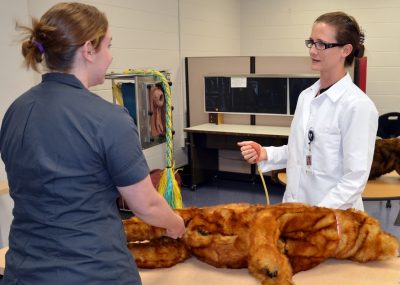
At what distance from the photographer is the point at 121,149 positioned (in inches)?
39.0

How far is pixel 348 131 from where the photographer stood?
1.55 m

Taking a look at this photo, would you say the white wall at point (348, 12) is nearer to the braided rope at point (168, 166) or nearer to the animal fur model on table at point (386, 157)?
the animal fur model on table at point (386, 157)

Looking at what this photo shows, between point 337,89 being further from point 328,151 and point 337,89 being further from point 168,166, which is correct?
point 168,166

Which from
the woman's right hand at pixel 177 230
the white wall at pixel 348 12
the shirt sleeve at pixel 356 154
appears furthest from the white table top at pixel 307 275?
the white wall at pixel 348 12

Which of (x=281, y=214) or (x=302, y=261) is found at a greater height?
(x=281, y=214)

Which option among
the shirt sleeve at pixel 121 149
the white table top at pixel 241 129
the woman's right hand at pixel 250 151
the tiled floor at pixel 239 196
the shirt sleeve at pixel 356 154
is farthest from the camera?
the white table top at pixel 241 129

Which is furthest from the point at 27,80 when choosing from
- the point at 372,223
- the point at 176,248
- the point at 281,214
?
the point at 372,223

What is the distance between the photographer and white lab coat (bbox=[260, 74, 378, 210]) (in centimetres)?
152

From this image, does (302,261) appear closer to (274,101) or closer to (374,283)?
(374,283)

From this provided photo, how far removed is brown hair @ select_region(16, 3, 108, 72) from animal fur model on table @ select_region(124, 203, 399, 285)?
653mm

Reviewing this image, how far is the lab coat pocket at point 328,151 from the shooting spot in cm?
161

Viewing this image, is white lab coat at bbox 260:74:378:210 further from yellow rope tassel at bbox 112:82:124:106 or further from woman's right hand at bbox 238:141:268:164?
yellow rope tassel at bbox 112:82:124:106

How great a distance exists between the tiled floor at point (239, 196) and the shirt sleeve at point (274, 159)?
233cm

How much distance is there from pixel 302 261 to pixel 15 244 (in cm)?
85
